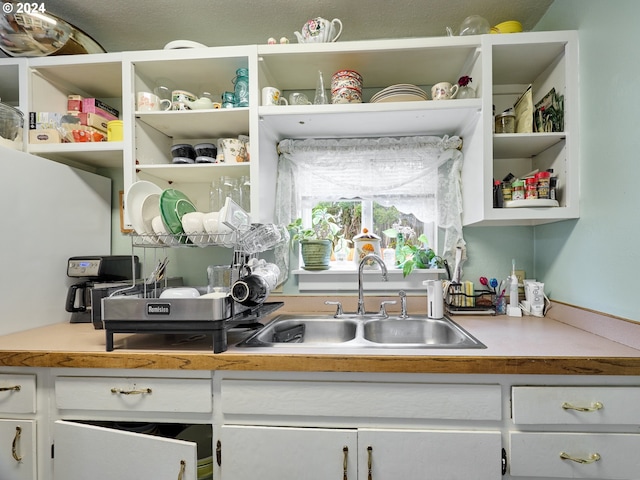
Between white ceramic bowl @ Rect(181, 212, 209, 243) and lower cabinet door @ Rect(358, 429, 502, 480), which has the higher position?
white ceramic bowl @ Rect(181, 212, 209, 243)

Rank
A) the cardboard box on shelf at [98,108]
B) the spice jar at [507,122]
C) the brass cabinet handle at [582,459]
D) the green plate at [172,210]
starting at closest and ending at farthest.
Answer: the brass cabinet handle at [582,459]
the green plate at [172,210]
the spice jar at [507,122]
the cardboard box on shelf at [98,108]

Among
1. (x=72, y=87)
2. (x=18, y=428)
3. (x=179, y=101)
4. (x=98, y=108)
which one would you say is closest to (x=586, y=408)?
(x=18, y=428)

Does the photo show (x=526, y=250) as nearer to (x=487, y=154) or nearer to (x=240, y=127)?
(x=487, y=154)

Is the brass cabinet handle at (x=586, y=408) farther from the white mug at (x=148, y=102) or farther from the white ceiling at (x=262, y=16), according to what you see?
the white mug at (x=148, y=102)

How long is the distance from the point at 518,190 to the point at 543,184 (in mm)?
93

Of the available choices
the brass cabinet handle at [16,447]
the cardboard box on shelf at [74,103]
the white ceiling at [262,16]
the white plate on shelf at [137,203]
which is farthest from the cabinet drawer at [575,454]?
the cardboard box on shelf at [74,103]

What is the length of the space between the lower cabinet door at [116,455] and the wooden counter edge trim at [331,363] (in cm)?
23

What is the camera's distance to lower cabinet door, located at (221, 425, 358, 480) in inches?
39.1

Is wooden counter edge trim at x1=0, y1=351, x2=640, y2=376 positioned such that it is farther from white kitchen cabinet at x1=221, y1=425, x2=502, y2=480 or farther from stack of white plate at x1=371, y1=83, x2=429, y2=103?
stack of white plate at x1=371, y1=83, x2=429, y2=103

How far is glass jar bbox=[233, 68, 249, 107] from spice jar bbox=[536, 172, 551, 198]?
1.34 m

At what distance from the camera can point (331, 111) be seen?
4.69 feet

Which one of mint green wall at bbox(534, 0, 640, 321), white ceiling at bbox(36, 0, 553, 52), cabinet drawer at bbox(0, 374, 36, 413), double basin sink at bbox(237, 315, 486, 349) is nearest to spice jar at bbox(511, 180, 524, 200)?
mint green wall at bbox(534, 0, 640, 321)

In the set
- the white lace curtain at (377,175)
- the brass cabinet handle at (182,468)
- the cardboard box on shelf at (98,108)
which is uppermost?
the cardboard box on shelf at (98,108)

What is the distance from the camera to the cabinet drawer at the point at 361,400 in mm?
979
